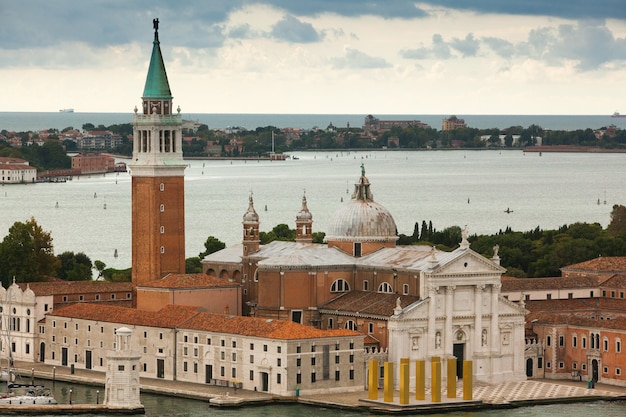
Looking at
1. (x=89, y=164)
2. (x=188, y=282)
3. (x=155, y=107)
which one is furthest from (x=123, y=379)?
(x=89, y=164)

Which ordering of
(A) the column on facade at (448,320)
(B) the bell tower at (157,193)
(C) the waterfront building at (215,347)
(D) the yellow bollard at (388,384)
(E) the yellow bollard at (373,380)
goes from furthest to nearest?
(B) the bell tower at (157,193) → (A) the column on facade at (448,320) → (C) the waterfront building at (215,347) → (E) the yellow bollard at (373,380) → (D) the yellow bollard at (388,384)

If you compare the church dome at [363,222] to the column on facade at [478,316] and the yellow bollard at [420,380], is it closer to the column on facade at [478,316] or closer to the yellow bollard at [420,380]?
the column on facade at [478,316]

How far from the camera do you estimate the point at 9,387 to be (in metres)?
52.3

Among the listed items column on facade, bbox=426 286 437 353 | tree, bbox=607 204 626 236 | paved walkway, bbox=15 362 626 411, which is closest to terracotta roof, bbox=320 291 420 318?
column on facade, bbox=426 286 437 353

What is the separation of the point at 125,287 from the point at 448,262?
1128cm

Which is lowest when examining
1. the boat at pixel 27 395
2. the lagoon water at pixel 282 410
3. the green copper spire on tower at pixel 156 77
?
the lagoon water at pixel 282 410

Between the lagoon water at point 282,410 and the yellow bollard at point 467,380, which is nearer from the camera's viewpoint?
the lagoon water at point 282,410

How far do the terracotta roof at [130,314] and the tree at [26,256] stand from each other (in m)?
9.53

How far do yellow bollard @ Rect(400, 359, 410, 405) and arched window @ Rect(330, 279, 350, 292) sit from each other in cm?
693

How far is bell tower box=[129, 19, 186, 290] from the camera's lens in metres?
60.5

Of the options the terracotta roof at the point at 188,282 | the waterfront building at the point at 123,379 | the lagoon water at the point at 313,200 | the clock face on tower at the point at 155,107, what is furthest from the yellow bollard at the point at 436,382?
the lagoon water at the point at 313,200

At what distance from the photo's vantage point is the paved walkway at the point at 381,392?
5072cm

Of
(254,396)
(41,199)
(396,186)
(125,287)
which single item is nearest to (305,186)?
(396,186)

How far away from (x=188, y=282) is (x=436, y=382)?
10.2 meters
